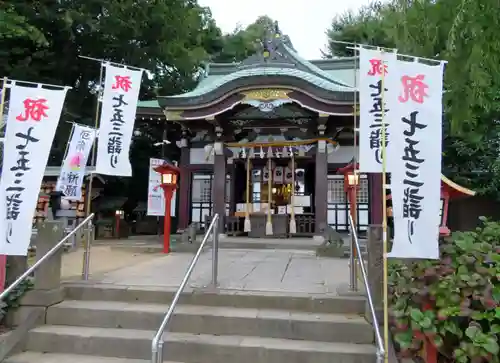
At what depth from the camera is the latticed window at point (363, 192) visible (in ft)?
41.0

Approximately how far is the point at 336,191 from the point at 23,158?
9917 mm

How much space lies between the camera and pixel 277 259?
815cm

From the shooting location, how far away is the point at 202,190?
1363 cm

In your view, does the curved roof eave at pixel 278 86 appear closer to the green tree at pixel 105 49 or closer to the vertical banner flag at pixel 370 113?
the green tree at pixel 105 49

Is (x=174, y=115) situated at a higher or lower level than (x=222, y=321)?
higher

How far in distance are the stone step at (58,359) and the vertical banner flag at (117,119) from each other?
11.4ft

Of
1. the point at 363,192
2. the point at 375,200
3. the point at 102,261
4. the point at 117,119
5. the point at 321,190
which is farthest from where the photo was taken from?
the point at 363,192

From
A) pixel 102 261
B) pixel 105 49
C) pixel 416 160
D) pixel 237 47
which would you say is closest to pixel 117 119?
pixel 102 261

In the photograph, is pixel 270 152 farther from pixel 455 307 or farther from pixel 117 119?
pixel 455 307

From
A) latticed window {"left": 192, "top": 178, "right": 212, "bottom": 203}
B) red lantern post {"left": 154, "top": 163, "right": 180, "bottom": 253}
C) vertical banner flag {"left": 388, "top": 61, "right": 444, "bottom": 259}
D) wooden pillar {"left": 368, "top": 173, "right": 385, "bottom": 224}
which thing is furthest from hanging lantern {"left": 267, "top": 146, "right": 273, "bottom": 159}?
vertical banner flag {"left": 388, "top": 61, "right": 444, "bottom": 259}

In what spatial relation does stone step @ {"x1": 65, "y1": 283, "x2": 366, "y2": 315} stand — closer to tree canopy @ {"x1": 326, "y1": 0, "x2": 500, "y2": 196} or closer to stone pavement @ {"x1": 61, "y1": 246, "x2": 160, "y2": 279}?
stone pavement @ {"x1": 61, "y1": 246, "x2": 160, "y2": 279}

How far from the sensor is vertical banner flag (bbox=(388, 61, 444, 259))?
3.71 m

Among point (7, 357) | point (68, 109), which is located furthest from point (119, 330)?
point (68, 109)

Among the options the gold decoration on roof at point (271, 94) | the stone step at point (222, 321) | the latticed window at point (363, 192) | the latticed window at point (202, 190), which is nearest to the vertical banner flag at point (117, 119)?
the stone step at point (222, 321)
